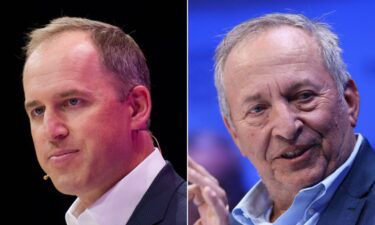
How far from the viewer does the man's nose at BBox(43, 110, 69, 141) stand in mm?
2979

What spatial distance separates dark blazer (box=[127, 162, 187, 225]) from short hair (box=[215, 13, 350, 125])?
46cm

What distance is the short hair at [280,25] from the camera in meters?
2.52

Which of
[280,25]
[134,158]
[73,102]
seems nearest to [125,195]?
[134,158]

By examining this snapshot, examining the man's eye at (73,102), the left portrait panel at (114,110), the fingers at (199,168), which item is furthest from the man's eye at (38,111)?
the fingers at (199,168)

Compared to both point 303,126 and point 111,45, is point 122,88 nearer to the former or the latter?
point 111,45

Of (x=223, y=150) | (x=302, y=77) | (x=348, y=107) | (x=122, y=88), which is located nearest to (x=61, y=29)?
(x=122, y=88)

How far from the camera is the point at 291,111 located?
253 centimetres

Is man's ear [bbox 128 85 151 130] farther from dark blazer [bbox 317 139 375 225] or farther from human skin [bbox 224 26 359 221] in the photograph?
dark blazer [bbox 317 139 375 225]

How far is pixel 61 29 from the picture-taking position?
10.2 feet

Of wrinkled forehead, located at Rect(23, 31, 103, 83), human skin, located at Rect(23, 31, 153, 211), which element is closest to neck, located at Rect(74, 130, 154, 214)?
human skin, located at Rect(23, 31, 153, 211)

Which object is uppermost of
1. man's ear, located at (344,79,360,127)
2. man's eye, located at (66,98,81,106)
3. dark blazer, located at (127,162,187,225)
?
man's ear, located at (344,79,360,127)

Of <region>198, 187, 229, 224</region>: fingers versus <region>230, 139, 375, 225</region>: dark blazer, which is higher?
<region>230, 139, 375, 225</region>: dark blazer

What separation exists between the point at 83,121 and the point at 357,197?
1.31m

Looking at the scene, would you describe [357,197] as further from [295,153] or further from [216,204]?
[216,204]
